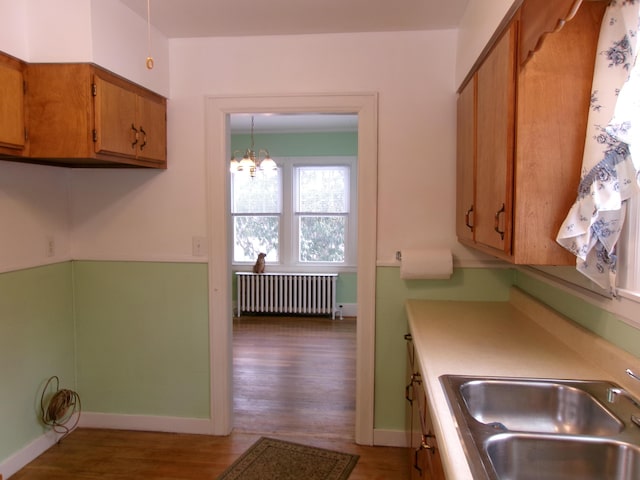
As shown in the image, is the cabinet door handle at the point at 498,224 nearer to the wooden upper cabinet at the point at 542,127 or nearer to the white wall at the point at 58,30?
the wooden upper cabinet at the point at 542,127

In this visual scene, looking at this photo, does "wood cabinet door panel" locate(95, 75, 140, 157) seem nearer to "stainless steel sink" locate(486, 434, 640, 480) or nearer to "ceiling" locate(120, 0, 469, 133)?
"ceiling" locate(120, 0, 469, 133)

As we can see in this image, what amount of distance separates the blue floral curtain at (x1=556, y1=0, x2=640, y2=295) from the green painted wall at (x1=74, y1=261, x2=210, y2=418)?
6.93ft

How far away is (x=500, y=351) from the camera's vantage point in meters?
1.74

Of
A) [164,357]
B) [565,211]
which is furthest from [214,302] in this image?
[565,211]

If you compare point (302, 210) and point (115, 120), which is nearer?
point (115, 120)

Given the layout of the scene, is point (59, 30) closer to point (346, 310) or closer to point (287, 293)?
point (287, 293)

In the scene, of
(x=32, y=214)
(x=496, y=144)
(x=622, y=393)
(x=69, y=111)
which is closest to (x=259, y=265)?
(x=32, y=214)

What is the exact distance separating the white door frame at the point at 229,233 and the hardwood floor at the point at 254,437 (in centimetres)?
18

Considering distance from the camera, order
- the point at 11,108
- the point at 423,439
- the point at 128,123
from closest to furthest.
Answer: the point at 423,439, the point at 11,108, the point at 128,123

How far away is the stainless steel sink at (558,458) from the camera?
110 centimetres

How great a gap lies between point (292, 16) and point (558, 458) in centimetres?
228

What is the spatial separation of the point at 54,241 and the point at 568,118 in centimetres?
273

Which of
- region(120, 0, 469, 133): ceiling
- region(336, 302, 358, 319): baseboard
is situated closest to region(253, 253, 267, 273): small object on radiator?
region(336, 302, 358, 319): baseboard

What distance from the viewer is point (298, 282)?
5.84 meters
